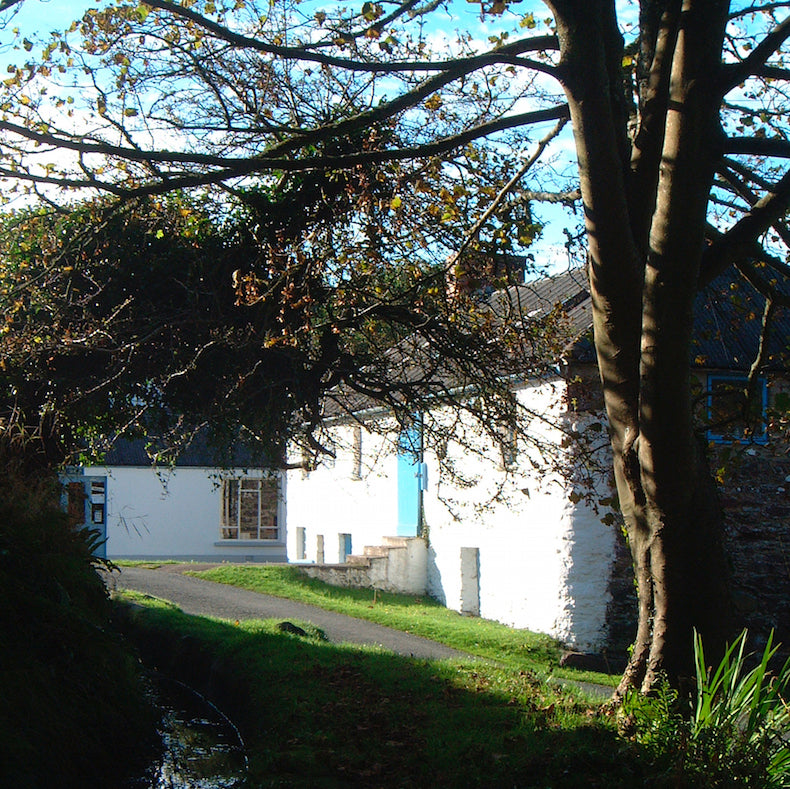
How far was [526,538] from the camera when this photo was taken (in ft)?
53.9

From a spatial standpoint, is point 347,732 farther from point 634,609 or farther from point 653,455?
point 634,609

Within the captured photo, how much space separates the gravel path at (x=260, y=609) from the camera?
43.7ft

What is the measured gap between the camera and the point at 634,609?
1458 cm

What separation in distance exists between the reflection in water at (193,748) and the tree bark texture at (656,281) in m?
3.15

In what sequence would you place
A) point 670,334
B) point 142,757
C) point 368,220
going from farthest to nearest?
point 368,220, point 142,757, point 670,334

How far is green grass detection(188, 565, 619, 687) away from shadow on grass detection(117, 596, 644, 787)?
2541 millimetres

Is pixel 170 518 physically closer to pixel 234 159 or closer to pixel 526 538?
pixel 526 538

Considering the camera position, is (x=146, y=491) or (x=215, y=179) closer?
(x=215, y=179)

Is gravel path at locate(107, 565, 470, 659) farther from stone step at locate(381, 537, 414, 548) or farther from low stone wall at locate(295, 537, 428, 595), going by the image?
stone step at locate(381, 537, 414, 548)

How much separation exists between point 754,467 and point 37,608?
38.1ft

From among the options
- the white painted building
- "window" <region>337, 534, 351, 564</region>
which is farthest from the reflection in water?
the white painted building

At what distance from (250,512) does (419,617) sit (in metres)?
15.5

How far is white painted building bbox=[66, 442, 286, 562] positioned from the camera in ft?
95.6

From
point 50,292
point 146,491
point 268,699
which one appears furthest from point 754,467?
point 146,491
